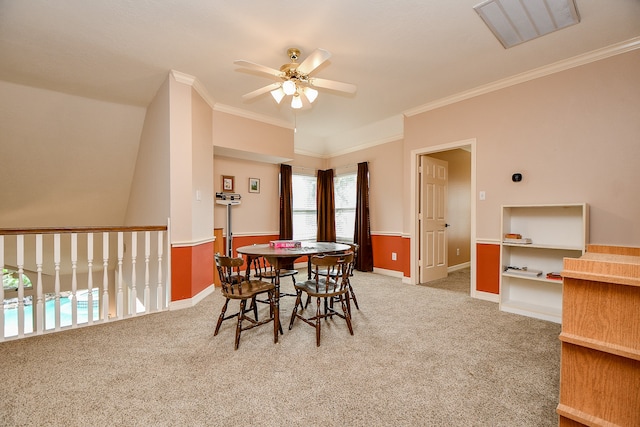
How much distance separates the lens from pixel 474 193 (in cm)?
361

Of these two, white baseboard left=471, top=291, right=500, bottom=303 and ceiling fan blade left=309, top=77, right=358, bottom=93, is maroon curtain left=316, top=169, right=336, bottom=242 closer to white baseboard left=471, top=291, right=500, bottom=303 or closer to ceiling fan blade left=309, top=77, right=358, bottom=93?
white baseboard left=471, top=291, right=500, bottom=303

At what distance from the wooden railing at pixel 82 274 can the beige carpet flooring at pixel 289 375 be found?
0.68 feet

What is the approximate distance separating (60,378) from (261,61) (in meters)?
3.13

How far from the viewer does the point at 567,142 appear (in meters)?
2.92

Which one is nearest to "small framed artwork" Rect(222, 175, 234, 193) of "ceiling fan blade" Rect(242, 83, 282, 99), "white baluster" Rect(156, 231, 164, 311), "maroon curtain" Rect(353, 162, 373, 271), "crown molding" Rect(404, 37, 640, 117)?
"white baluster" Rect(156, 231, 164, 311)

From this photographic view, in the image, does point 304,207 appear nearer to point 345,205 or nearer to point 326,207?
point 326,207

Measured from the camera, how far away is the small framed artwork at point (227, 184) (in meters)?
4.64

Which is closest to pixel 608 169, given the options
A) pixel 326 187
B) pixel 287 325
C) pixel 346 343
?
pixel 346 343

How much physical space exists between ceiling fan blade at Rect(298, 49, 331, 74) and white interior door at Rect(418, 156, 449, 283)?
2.60 metres

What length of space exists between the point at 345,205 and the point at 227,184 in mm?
2348

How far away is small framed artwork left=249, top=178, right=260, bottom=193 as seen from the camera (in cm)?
498

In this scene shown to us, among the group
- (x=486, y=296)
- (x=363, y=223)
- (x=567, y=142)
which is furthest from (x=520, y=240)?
(x=363, y=223)

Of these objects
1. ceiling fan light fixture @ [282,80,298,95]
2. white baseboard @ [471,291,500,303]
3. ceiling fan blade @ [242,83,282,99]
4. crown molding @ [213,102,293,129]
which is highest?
crown molding @ [213,102,293,129]

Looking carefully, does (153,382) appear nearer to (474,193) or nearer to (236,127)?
(236,127)
